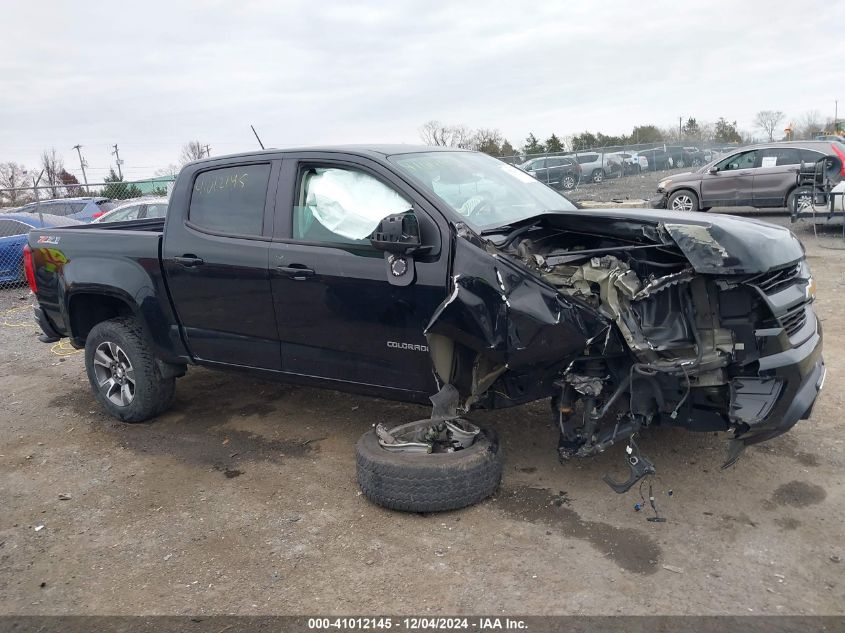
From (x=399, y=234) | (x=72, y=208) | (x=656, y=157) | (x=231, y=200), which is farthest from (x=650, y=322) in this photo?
(x=656, y=157)

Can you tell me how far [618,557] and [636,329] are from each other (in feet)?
3.56

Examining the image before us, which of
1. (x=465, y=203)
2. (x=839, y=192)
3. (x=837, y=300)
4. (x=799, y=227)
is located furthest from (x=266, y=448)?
(x=799, y=227)

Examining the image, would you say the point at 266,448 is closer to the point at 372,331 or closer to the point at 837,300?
the point at 372,331

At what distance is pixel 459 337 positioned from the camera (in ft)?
11.7

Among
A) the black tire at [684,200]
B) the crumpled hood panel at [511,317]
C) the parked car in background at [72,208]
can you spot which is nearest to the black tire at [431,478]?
the crumpled hood panel at [511,317]

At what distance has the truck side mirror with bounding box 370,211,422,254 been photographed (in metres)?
3.63

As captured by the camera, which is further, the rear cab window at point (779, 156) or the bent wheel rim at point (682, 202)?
the bent wheel rim at point (682, 202)

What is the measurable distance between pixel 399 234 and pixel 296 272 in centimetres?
88

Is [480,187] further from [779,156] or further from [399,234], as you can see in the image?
[779,156]

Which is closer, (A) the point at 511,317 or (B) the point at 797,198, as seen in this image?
(A) the point at 511,317

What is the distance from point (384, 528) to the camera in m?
3.65

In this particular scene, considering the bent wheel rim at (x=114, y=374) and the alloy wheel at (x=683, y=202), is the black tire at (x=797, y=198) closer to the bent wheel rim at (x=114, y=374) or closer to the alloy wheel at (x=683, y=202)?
the alloy wheel at (x=683, y=202)

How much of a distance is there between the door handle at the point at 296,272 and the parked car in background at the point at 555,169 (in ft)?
63.6

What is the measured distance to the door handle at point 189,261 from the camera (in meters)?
4.66
